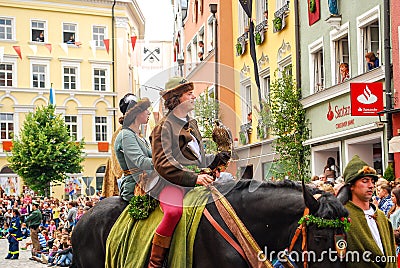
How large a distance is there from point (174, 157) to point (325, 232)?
1.55 m

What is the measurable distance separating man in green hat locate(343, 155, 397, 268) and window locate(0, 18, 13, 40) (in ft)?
154

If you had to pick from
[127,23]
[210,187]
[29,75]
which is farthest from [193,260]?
[127,23]

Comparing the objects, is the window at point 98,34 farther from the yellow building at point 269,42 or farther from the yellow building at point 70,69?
the yellow building at point 269,42

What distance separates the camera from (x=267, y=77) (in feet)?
75.5

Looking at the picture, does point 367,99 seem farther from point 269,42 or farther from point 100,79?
point 100,79

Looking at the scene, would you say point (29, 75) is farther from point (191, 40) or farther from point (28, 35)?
point (191, 40)

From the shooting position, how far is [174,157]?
5.84 meters

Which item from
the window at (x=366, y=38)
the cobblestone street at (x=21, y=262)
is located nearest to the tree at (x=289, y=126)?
the window at (x=366, y=38)

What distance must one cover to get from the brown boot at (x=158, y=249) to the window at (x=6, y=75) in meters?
45.3

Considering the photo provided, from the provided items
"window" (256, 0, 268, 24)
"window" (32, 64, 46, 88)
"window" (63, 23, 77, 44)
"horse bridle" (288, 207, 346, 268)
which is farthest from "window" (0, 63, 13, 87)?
"horse bridle" (288, 207, 346, 268)

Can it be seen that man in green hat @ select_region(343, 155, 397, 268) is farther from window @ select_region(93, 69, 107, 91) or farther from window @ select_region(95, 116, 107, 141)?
window @ select_region(93, 69, 107, 91)

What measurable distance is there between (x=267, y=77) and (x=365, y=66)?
708 centimetres

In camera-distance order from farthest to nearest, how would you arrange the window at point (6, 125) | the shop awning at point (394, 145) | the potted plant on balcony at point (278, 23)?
the window at point (6, 125)
the potted plant on balcony at point (278, 23)
the shop awning at point (394, 145)

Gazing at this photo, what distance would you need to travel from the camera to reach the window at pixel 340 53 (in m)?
17.7
